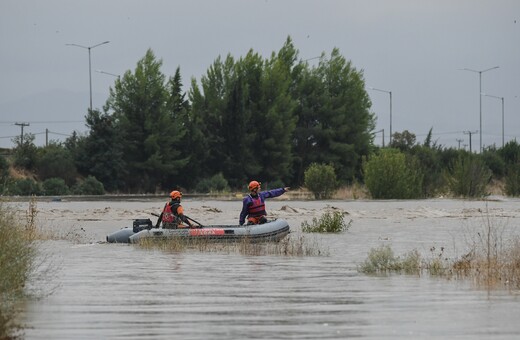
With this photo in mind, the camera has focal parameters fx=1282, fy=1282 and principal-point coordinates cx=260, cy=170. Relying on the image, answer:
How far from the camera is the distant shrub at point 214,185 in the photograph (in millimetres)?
84562

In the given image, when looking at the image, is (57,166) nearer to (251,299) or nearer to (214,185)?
(214,185)

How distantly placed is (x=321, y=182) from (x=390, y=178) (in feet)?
20.3

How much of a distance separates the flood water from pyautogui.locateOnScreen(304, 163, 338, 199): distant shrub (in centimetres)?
3791

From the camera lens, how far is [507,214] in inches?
2034

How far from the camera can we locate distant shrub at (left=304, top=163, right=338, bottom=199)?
239 feet

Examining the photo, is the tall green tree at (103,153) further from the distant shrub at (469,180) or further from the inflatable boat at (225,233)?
the inflatable boat at (225,233)

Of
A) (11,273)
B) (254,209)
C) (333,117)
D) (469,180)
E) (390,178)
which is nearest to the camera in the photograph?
(11,273)

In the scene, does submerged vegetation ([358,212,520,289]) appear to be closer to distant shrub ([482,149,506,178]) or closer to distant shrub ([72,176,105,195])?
distant shrub ([72,176,105,195])

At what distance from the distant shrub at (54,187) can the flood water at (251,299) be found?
41.8 meters

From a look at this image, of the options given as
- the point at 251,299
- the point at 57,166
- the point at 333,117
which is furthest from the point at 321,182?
the point at 251,299

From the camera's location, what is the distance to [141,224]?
3381 cm

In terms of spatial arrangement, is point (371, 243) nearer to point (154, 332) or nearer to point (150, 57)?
point (154, 332)

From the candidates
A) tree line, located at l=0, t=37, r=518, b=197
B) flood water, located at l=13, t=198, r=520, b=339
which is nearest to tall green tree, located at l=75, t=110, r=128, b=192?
tree line, located at l=0, t=37, r=518, b=197

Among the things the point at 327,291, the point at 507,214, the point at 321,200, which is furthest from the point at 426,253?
the point at 321,200
